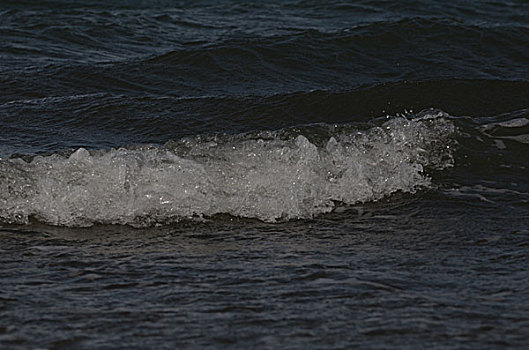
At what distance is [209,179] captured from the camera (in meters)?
5.55

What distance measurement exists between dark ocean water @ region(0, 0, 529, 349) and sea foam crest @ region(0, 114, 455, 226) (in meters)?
0.01

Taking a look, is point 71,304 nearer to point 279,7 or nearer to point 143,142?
point 143,142

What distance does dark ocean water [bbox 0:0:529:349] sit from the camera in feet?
12.1

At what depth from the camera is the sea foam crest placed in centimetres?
524

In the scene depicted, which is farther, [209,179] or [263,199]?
[209,179]

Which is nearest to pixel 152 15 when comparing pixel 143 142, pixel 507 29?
pixel 507 29

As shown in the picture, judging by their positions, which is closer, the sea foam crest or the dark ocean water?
the dark ocean water

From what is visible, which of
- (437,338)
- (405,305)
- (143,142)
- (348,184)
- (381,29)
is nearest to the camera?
(437,338)

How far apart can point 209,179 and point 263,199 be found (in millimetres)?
378

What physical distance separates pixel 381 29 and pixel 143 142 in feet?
15.9

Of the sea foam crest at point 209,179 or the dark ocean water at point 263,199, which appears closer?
the dark ocean water at point 263,199

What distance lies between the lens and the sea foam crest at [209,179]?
524 cm

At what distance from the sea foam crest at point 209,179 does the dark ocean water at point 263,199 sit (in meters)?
0.01

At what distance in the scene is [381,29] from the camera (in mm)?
11383
